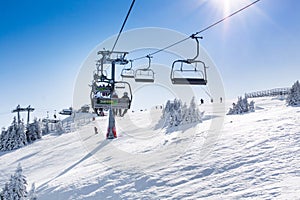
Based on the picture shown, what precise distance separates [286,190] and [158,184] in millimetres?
4444

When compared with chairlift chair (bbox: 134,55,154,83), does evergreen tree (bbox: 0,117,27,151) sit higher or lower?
lower

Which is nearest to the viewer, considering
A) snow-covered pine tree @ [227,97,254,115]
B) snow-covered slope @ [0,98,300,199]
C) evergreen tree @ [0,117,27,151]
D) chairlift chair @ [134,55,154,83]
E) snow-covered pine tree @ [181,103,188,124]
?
snow-covered slope @ [0,98,300,199]

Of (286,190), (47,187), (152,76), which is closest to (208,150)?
(152,76)

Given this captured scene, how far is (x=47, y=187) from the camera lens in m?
12.6

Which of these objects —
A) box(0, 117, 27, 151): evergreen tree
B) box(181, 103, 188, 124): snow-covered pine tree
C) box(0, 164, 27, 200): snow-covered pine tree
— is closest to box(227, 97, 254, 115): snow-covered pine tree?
box(181, 103, 188, 124): snow-covered pine tree

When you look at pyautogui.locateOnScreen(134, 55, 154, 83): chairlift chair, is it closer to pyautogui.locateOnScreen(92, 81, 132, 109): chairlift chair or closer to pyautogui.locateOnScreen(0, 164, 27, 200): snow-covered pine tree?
pyautogui.locateOnScreen(92, 81, 132, 109): chairlift chair

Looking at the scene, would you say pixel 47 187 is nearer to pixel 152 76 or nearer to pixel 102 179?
pixel 102 179

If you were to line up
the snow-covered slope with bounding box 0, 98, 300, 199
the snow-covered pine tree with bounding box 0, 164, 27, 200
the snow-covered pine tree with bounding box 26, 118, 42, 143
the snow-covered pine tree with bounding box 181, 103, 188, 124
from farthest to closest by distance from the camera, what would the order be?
the snow-covered pine tree with bounding box 26, 118, 42, 143, the snow-covered pine tree with bounding box 181, 103, 188, 124, the snow-covered pine tree with bounding box 0, 164, 27, 200, the snow-covered slope with bounding box 0, 98, 300, 199

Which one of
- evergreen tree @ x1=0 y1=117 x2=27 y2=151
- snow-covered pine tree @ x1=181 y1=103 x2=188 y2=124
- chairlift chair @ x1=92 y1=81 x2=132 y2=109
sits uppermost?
chairlift chair @ x1=92 y1=81 x2=132 y2=109

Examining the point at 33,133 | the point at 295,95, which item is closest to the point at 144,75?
the point at 295,95

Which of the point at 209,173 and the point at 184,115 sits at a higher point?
the point at 184,115

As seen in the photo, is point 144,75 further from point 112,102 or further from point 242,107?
point 242,107

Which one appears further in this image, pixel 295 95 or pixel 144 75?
pixel 295 95

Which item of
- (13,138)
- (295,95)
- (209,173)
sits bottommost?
(13,138)
